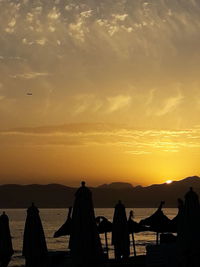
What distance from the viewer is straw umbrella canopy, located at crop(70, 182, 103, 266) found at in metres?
16.7

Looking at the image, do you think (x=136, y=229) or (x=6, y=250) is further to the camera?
(x=136, y=229)

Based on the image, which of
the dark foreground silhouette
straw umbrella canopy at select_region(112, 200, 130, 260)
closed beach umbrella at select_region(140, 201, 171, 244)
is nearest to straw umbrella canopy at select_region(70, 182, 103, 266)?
the dark foreground silhouette

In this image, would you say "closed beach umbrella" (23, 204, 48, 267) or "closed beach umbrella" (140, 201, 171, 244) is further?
"closed beach umbrella" (140, 201, 171, 244)

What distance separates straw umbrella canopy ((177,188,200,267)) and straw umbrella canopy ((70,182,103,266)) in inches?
116

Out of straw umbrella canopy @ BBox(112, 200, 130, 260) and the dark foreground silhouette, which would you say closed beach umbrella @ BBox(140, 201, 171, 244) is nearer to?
the dark foreground silhouette

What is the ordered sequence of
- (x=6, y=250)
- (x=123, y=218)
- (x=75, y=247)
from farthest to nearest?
(x=123, y=218) < (x=6, y=250) < (x=75, y=247)

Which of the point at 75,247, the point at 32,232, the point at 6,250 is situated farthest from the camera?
the point at 6,250

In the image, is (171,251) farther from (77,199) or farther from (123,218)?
(77,199)

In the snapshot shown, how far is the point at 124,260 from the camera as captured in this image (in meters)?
23.4

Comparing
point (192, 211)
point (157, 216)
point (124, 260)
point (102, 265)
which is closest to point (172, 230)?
point (157, 216)

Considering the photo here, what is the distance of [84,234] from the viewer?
658 inches

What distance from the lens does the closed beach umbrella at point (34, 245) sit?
64.8ft

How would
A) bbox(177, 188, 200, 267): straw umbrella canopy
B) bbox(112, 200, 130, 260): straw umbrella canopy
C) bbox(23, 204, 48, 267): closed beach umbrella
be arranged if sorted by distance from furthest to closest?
bbox(112, 200, 130, 260): straw umbrella canopy
bbox(23, 204, 48, 267): closed beach umbrella
bbox(177, 188, 200, 267): straw umbrella canopy

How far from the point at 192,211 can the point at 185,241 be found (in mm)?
1075
